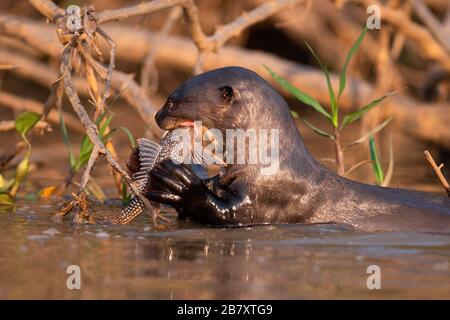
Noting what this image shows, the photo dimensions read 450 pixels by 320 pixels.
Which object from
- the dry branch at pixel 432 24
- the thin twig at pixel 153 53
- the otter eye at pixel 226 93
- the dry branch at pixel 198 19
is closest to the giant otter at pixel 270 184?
the otter eye at pixel 226 93

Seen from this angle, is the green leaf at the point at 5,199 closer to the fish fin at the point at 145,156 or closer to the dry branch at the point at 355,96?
the fish fin at the point at 145,156

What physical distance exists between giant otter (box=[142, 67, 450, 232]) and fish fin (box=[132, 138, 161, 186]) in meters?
0.12

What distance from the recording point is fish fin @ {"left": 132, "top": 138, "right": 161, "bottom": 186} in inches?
157

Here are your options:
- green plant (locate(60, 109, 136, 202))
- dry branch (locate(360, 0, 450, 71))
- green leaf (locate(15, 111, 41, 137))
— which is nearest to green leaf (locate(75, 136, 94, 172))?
green plant (locate(60, 109, 136, 202))

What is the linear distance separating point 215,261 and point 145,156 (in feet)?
2.57

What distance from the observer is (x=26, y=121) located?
4.74 meters

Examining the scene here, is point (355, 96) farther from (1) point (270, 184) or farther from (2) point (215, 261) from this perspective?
(2) point (215, 261)

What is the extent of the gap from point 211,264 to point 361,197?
1.02 metres

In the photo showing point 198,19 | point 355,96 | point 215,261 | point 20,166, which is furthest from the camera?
point 355,96

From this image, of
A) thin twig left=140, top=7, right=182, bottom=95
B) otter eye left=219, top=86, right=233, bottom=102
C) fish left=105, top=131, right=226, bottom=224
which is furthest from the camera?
thin twig left=140, top=7, right=182, bottom=95

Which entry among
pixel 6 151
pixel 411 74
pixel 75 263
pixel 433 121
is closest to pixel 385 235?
pixel 75 263

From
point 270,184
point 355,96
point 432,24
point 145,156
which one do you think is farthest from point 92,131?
point 355,96

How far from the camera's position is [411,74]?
9.34 metres

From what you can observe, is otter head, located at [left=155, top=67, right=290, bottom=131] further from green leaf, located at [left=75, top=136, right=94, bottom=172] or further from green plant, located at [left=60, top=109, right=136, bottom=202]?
green leaf, located at [left=75, top=136, right=94, bottom=172]
